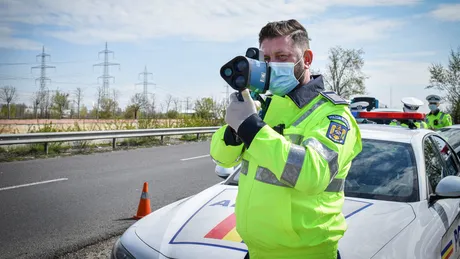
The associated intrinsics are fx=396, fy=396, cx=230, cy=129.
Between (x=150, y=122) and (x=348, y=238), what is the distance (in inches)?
629

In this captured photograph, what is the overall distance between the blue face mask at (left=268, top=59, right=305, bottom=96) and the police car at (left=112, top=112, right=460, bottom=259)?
0.99 m

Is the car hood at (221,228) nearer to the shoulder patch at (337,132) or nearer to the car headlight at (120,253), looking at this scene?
the car headlight at (120,253)

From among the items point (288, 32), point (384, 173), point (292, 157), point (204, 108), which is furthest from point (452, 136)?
point (204, 108)

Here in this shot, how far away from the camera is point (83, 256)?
4082 mm

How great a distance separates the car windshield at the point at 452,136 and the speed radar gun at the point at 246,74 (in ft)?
18.0

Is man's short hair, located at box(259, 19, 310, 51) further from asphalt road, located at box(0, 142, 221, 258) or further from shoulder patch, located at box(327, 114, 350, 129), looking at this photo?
asphalt road, located at box(0, 142, 221, 258)

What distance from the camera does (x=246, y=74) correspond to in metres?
1.60

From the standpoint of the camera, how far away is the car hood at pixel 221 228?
2.24 meters

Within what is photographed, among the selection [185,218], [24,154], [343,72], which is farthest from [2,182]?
[343,72]

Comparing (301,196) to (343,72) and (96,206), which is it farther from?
(343,72)

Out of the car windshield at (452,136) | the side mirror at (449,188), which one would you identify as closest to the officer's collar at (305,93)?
the side mirror at (449,188)

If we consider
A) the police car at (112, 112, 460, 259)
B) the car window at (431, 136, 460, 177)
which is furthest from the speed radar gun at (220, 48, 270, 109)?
the car window at (431, 136, 460, 177)

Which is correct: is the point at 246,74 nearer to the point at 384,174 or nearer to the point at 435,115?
the point at 384,174

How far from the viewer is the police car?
90.4 inches
